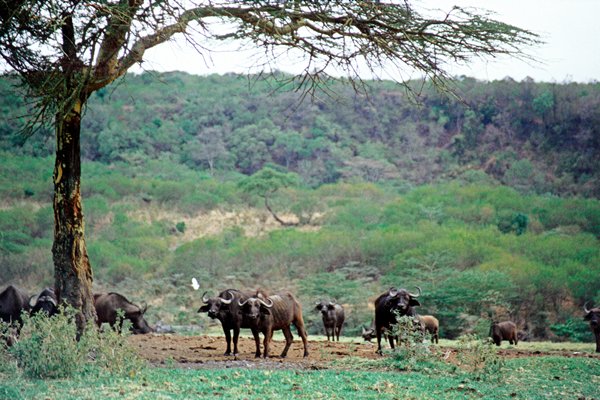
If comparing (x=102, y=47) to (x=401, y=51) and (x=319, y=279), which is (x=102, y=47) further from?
(x=319, y=279)

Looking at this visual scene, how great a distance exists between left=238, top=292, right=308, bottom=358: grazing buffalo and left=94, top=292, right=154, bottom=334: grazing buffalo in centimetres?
580

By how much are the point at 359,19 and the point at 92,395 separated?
7.48 m

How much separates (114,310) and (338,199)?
35.8 m

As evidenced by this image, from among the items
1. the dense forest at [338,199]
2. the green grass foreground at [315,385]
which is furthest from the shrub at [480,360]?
the dense forest at [338,199]

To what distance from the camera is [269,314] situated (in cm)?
1509

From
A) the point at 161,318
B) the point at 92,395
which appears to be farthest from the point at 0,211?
the point at 92,395

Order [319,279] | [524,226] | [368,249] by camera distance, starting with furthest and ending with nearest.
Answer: [524,226] < [368,249] < [319,279]

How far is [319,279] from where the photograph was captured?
36.6 metres

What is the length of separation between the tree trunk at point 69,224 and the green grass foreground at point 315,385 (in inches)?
92.6

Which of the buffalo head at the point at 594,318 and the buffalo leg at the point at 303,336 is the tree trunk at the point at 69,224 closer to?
the buffalo leg at the point at 303,336

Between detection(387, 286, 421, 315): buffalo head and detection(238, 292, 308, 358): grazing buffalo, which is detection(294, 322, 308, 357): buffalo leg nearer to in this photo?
detection(238, 292, 308, 358): grazing buffalo

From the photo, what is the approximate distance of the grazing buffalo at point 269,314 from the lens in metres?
14.9

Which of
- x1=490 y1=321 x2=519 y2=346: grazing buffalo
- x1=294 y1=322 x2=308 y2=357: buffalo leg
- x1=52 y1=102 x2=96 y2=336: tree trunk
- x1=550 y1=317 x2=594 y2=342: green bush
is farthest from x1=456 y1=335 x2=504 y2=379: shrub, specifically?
x1=550 y1=317 x2=594 y2=342: green bush

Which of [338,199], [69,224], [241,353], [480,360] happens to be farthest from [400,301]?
[338,199]
